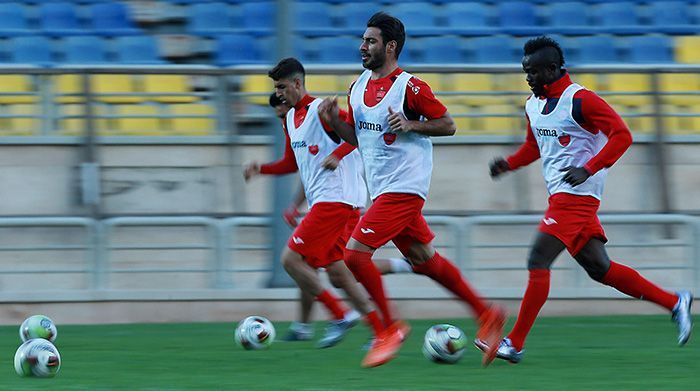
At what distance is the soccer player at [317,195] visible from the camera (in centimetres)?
816

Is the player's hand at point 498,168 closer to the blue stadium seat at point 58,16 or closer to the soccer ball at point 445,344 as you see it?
the soccer ball at point 445,344

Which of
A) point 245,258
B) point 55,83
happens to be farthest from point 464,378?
point 55,83

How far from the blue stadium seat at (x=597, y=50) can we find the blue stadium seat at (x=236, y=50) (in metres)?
3.64

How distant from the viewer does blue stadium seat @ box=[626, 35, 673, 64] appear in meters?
14.4

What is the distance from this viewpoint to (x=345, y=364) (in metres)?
7.41

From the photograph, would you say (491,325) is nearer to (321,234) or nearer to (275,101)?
(321,234)

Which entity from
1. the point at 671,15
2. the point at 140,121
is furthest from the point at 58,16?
the point at 671,15

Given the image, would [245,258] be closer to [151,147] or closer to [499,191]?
[151,147]

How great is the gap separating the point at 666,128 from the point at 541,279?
5.79 m

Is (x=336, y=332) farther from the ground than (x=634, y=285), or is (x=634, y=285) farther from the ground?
(x=634, y=285)

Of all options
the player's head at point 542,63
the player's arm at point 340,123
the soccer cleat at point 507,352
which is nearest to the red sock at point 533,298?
the soccer cleat at point 507,352

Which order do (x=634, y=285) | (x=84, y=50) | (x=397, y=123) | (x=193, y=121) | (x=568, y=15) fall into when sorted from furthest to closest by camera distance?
(x=568, y=15) < (x=84, y=50) < (x=193, y=121) < (x=634, y=285) < (x=397, y=123)

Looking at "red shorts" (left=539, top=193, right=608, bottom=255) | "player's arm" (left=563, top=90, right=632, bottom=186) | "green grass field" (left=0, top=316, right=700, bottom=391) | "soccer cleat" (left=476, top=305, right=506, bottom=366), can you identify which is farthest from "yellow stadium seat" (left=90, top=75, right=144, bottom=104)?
"player's arm" (left=563, top=90, right=632, bottom=186)

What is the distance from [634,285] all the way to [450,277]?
1062 millimetres
